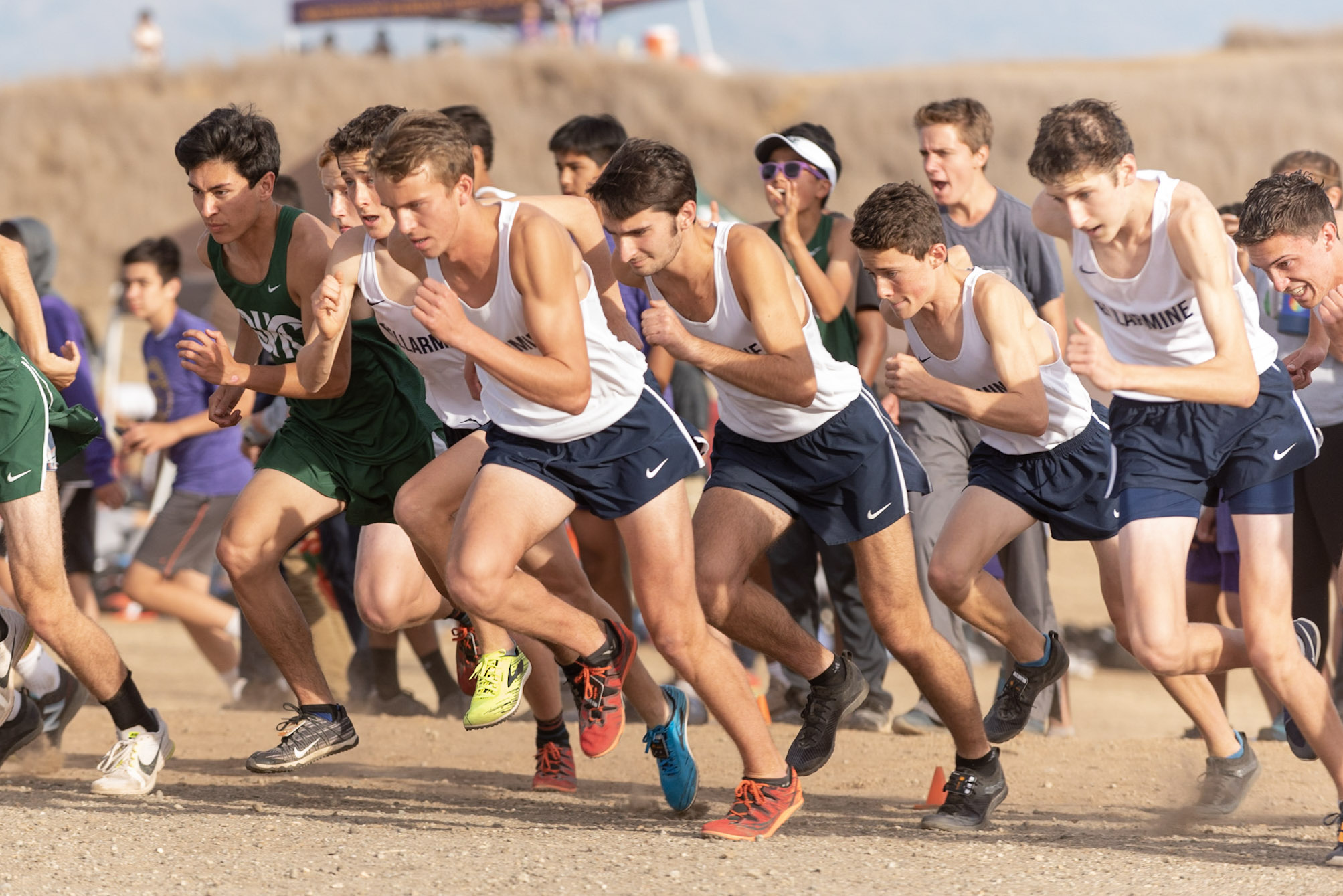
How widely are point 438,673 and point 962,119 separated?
386 centimetres

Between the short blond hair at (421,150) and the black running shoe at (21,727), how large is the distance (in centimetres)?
255

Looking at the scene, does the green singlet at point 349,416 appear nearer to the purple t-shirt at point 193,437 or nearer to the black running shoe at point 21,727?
the black running shoe at point 21,727

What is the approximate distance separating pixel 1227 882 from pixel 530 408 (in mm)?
2431

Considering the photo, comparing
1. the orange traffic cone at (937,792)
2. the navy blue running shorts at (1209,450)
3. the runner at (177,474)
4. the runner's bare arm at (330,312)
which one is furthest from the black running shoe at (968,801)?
the runner at (177,474)

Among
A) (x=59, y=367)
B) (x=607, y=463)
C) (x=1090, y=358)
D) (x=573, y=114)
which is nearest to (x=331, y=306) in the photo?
(x=607, y=463)

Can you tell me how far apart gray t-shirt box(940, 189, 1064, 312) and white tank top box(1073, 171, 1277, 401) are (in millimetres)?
1524

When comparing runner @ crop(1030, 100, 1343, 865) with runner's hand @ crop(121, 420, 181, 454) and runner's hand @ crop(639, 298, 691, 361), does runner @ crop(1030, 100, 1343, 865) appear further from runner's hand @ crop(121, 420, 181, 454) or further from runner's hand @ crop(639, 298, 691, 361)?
runner's hand @ crop(121, 420, 181, 454)

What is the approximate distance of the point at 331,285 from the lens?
4895 mm

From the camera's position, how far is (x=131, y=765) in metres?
5.46

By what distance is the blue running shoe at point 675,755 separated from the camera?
16.3ft

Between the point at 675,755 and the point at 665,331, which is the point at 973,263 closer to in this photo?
the point at 665,331

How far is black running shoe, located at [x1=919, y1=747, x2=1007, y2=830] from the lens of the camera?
5.04m

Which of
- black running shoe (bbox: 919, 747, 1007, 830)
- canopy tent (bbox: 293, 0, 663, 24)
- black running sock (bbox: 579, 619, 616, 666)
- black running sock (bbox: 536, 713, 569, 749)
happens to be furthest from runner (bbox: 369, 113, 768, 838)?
canopy tent (bbox: 293, 0, 663, 24)

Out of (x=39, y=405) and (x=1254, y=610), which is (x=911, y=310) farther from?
(x=39, y=405)
